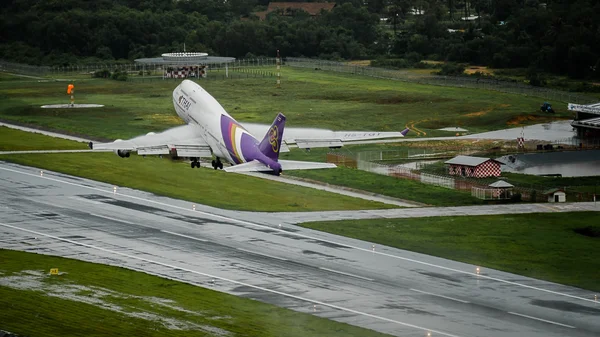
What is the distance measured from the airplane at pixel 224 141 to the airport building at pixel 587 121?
196 feet

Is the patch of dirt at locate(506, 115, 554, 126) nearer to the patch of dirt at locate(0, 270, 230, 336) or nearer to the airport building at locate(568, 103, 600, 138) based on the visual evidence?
the airport building at locate(568, 103, 600, 138)

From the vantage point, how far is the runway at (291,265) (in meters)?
86.4

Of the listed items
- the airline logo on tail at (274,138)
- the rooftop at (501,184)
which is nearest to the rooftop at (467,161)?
the rooftop at (501,184)

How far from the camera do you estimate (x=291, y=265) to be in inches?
4040

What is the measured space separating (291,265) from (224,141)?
27.1 m

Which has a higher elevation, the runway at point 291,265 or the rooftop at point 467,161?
the rooftop at point 467,161

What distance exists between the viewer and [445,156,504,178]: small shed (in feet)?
484

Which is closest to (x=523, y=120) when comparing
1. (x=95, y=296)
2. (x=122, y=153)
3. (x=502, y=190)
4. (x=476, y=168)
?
(x=476, y=168)

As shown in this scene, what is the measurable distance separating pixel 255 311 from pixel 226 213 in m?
40.2

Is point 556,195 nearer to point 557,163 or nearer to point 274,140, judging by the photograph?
point 557,163

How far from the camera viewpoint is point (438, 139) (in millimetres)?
179250

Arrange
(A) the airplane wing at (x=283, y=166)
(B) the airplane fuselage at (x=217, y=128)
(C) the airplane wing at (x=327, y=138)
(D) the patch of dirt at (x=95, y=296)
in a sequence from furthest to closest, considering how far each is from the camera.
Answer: (C) the airplane wing at (x=327, y=138), (B) the airplane fuselage at (x=217, y=128), (A) the airplane wing at (x=283, y=166), (D) the patch of dirt at (x=95, y=296)

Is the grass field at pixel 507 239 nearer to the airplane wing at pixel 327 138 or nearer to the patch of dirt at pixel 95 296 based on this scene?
the airplane wing at pixel 327 138

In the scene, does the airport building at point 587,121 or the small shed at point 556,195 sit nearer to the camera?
the small shed at point 556,195
